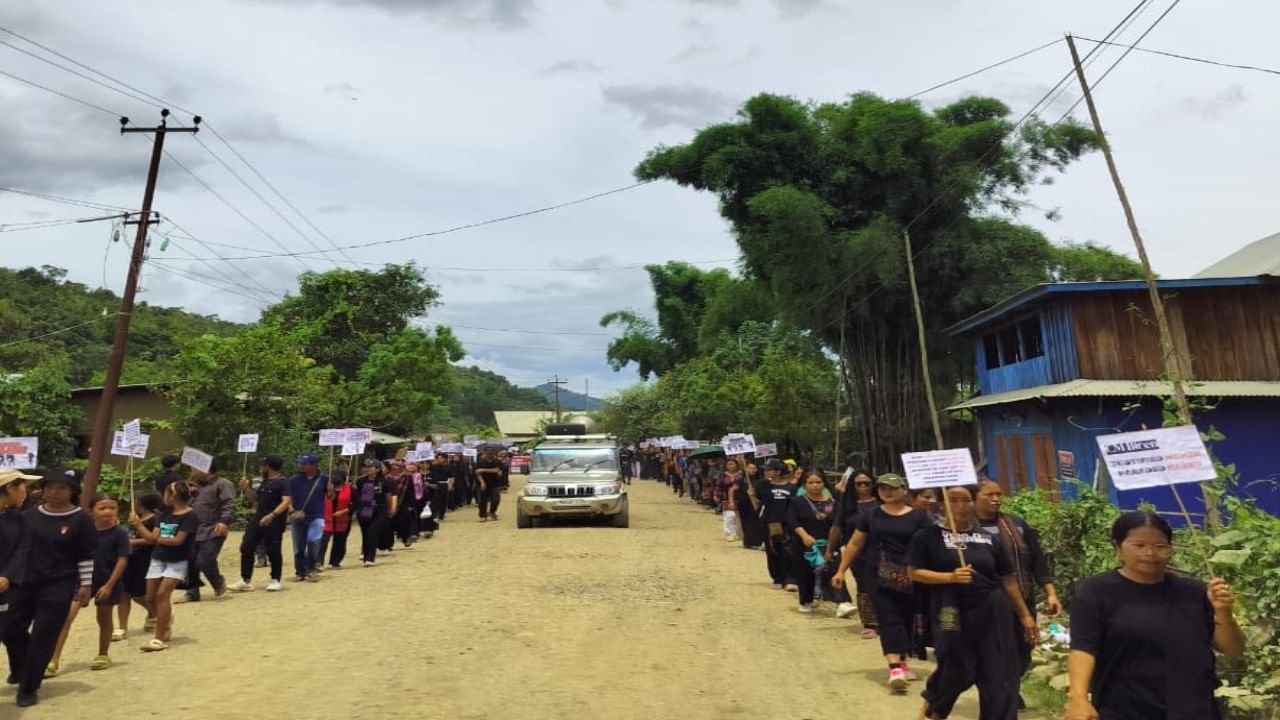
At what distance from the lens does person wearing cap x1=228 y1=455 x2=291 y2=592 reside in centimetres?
1078

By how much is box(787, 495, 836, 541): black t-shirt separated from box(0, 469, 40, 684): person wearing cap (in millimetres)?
6822

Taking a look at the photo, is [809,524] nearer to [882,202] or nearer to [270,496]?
[270,496]

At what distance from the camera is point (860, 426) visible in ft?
86.4

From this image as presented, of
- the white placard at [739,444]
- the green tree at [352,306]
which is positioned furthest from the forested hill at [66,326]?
the white placard at [739,444]

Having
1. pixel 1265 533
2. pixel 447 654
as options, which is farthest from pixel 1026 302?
pixel 447 654

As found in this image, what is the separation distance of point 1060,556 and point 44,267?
64.9 meters

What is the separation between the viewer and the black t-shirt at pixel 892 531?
6664mm

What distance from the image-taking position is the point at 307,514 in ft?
38.8

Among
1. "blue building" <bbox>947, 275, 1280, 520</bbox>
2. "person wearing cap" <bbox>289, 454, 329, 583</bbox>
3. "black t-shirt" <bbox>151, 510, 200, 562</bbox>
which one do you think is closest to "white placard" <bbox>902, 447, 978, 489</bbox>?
"black t-shirt" <bbox>151, 510, 200, 562</bbox>

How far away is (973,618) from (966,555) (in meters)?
0.35

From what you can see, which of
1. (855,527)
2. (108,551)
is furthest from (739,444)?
Result: (108,551)

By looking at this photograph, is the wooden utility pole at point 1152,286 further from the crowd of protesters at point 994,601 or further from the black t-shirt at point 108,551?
the black t-shirt at point 108,551

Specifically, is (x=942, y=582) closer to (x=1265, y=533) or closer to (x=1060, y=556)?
(x=1265, y=533)

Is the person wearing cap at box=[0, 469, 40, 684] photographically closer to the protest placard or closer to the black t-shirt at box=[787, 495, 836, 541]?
the protest placard
